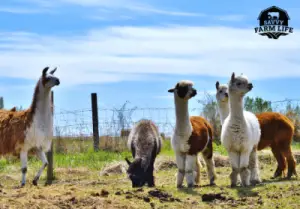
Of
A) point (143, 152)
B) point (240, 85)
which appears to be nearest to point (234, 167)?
point (240, 85)

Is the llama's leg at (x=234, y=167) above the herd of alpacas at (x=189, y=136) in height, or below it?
below

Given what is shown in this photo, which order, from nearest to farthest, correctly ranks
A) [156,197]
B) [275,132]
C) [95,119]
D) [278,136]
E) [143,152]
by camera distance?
[156,197], [143,152], [275,132], [278,136], [95,119]

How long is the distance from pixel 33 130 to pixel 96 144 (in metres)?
8.01

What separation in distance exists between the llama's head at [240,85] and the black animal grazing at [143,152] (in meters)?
1.82

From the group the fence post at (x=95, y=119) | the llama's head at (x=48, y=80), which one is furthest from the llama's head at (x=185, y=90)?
the fence post at (x=95, y=119)

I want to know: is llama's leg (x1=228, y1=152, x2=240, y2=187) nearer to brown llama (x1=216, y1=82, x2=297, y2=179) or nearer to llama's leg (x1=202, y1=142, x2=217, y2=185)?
llama's leg (x1=202, y1=142, x2=217, y2=185)

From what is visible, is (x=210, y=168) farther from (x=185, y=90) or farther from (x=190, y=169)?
(x=185, y=90)

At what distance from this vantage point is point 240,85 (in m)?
11.9

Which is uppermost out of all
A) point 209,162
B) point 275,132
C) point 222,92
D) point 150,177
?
point 222,92

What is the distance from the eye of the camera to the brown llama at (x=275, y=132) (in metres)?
13.3

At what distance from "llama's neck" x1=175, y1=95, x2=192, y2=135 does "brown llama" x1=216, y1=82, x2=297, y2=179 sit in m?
1.38

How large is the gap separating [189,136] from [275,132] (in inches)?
88.8

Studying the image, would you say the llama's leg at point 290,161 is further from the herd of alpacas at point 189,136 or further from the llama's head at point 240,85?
the llama's head at point 240,85

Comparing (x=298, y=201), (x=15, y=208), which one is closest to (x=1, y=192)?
(x=15, y=208)
